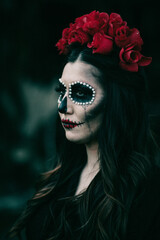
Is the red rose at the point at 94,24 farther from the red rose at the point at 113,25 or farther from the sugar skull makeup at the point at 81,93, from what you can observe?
the sugar skull makeup at the point at 81,93

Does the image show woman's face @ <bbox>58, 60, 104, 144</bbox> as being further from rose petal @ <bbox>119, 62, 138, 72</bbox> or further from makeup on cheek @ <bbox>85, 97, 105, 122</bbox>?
rose petal @ <bbox>119, 62, 138, 72</bbox>

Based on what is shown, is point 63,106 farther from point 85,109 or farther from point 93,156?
point 93,156

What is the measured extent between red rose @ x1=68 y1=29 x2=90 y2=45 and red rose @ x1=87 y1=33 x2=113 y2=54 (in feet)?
0.20

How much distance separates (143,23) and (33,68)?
1.25m

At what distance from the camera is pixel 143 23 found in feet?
7.89

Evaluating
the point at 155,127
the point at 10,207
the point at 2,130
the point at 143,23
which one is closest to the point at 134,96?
the point at 155,127

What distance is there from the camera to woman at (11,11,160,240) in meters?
1.11

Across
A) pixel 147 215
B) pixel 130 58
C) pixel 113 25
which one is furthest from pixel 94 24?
pixel 147 215

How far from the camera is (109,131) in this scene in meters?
1.22

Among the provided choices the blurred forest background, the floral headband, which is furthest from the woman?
the blurred forest background

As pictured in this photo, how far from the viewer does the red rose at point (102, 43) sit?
1139mm

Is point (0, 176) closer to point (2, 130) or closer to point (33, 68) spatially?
point (2, 130)

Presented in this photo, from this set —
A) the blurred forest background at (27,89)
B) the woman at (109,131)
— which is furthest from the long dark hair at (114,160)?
the blurred forest background at (27,89)

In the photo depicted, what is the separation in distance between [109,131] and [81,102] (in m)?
0.19
